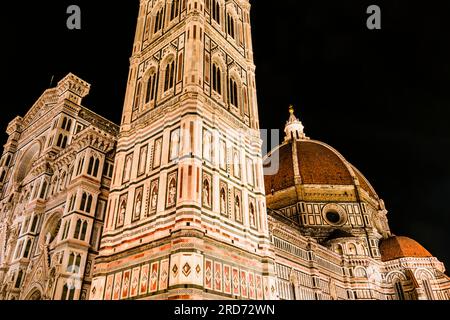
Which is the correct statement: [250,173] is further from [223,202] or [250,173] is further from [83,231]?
[83,231]

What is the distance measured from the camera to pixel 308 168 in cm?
6172

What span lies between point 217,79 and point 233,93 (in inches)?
65.3

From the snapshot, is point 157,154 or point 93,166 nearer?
point 157,154

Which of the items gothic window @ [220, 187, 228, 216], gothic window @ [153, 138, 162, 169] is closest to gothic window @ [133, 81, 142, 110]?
gothic window @ [153, 138, 162, 169]

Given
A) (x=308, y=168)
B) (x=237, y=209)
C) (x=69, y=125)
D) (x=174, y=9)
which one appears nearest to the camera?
(x=237, y=209)

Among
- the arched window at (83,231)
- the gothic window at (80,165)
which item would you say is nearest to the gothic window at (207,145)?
the arched window at (83,231)

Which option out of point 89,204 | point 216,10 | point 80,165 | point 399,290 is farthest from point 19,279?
point 399,290

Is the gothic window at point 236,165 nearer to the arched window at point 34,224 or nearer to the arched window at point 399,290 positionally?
the arched window at point 34,224

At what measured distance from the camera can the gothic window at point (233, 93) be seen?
23.0 m

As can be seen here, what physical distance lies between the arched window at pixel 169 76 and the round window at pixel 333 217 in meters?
40.4

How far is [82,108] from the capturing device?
32406mm

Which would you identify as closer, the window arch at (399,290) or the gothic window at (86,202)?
the gothic window at (86,202)
